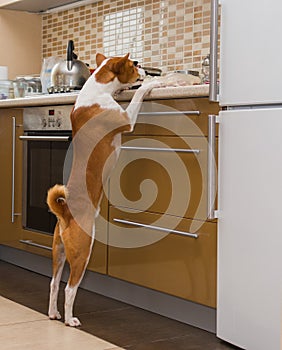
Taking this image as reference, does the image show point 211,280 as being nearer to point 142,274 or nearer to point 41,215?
point 142,274

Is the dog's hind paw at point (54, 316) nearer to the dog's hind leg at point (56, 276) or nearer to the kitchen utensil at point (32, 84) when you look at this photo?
the dog's hind leg at point (56, 276)

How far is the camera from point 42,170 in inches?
155

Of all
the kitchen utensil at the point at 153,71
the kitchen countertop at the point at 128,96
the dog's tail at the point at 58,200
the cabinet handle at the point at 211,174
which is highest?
the kitchen utensil at the point at 153,71

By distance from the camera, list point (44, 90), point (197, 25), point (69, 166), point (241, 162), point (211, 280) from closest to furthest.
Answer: point (241, 162), point (211, 280), point (69, 166), point (197, 25), point (44, 90)

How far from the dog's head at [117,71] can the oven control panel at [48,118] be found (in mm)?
527

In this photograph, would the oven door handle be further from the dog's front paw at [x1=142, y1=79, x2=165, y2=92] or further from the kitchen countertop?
the dog's front paw at [x1=142, y1=79, x2=165, y2=92]

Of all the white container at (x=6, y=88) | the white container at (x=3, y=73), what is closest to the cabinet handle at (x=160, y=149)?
the white container at (x=6, y=88)

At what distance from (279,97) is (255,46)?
0.75 ft

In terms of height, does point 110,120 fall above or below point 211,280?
above

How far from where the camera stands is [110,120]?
310 centimetres

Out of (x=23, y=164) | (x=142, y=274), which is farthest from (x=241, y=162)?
(x=23, y=164)

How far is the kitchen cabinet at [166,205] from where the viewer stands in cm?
285

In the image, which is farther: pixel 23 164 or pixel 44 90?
pixel 44 90

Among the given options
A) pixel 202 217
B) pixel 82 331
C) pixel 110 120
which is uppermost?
pixel 110 120
